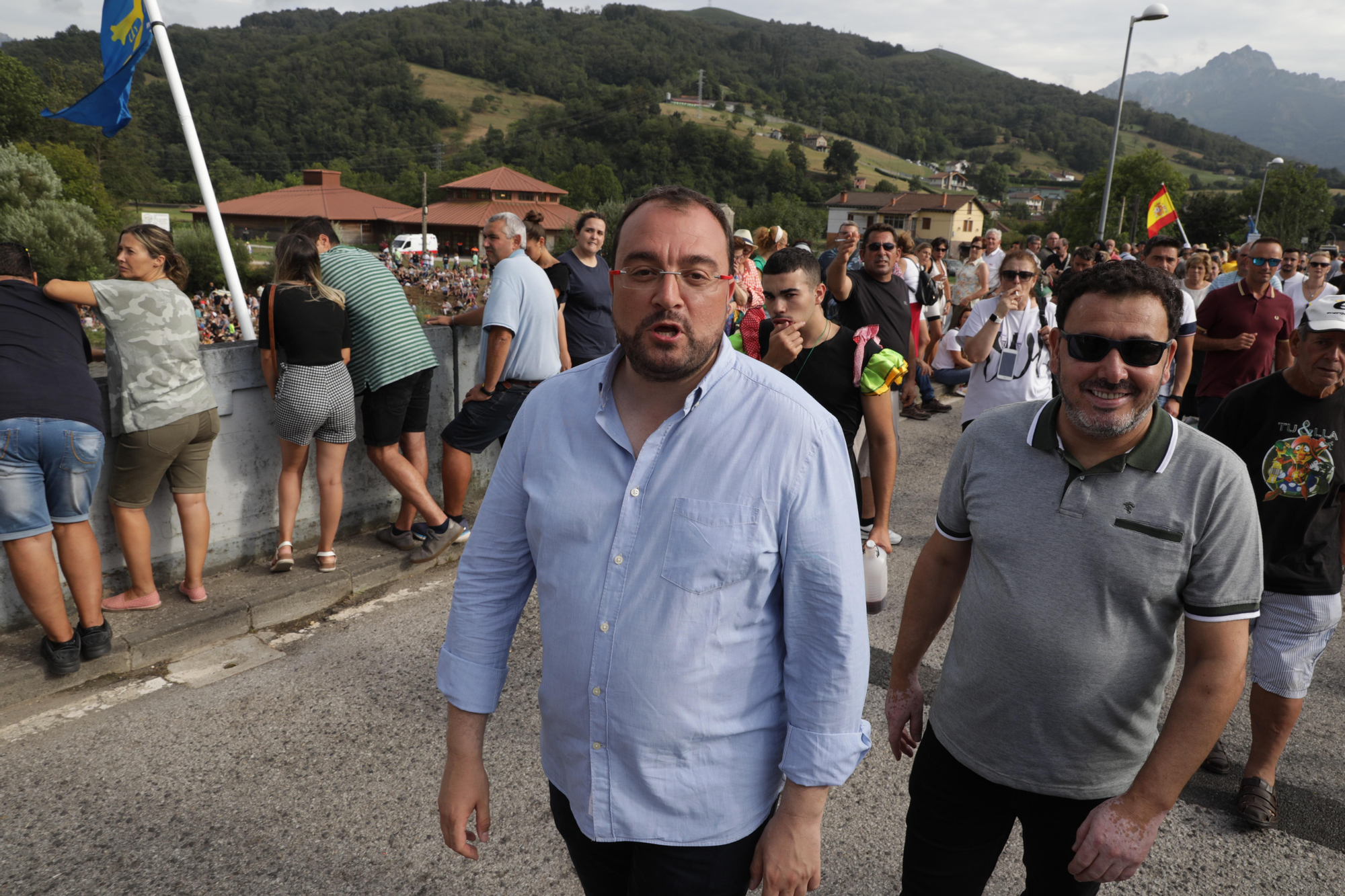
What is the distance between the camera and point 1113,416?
1.67 m

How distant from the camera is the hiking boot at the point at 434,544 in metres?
4.97

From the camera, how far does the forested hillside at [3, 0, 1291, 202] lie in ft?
338

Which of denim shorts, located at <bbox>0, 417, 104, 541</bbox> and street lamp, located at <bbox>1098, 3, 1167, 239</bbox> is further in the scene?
street lamp, located at <bbox>1098, 3, 1167, 239</bbox>

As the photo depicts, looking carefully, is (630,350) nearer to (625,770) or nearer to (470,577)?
(470,577)

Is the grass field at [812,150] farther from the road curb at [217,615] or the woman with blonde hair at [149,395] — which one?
the woman with blonde hair at [149,395]

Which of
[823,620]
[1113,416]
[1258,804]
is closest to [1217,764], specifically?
Answer: [1258,804]

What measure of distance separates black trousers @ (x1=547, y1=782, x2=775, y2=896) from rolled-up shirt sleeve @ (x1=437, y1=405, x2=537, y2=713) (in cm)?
28

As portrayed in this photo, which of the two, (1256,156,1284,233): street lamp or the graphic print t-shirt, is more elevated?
(1256,156,1284,233): street lamp

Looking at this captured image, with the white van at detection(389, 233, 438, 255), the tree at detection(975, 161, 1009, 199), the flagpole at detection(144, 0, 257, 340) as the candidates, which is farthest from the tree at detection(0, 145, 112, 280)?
the tree at detection(975, 161, 1009, 199)

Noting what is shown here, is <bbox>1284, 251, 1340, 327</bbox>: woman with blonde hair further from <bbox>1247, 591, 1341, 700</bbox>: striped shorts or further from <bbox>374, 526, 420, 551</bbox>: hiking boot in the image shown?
<bbox>374, 526, 420, 551</bbox>: hiking boot

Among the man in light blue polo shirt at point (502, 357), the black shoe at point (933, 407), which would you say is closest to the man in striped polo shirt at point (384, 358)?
the man in light blue polo shirt at point (502, 357)

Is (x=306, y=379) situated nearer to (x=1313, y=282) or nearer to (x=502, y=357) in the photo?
(x=502, y=357)

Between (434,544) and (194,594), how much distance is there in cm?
131

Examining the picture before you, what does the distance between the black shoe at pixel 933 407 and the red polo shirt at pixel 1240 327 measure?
12.0ft
